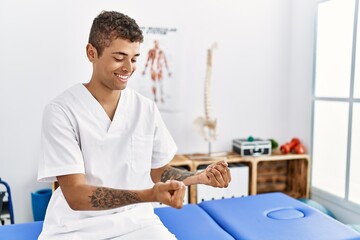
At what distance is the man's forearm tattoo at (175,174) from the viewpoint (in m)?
1.52

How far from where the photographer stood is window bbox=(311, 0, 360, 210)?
2607 mm

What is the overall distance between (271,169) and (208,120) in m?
0.80

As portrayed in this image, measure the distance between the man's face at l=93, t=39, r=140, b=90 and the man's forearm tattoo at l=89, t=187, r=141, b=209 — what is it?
41 cm

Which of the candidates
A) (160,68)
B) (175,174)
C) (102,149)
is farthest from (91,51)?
(160,68)

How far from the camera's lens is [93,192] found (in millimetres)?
1189

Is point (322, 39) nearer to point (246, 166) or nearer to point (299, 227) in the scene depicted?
point (246, 166)

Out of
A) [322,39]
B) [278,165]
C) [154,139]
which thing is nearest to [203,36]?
[322,39]

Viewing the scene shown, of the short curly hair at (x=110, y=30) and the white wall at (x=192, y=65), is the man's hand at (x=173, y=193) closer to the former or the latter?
the short curly hair at (x=110, y=30)

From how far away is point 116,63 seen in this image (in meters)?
1.34

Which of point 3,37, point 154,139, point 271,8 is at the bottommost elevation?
point 154,139

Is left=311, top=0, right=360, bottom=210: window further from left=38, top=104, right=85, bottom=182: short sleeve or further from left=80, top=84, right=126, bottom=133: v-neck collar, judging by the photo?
left=38, top=104, right=85, bottom=182: short sleeve

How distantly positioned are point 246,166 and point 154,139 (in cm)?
149

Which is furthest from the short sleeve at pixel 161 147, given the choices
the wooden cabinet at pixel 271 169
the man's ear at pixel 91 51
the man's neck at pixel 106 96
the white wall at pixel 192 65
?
the white wall at pixel 192 65

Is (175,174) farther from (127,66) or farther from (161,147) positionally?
(127,66)
